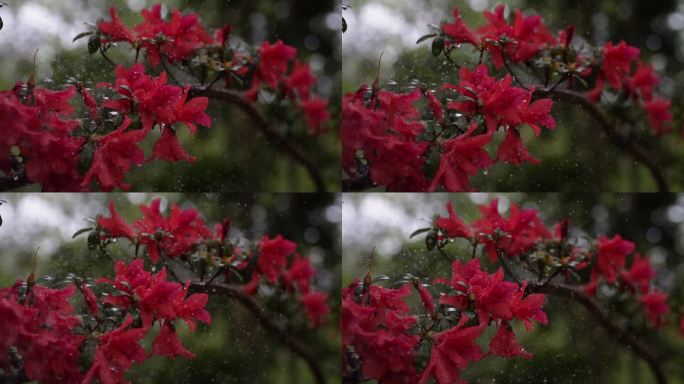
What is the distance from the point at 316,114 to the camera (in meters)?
1.86

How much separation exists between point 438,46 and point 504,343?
700mm

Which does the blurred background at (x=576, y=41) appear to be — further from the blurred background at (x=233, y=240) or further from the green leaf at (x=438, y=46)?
the blurred background at (x=233, y=240)

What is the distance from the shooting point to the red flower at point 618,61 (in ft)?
6.23

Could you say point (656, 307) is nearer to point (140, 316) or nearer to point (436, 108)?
point (436, 108)

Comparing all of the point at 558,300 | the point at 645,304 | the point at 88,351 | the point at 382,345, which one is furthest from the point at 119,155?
the point at 645,304

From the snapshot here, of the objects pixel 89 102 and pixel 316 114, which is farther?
pixel 316 114

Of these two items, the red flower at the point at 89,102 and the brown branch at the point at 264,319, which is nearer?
the red flower at the point at 89,102

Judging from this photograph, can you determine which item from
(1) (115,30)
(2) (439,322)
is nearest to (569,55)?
(2) (439,322)

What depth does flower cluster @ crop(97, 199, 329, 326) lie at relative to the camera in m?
1.78

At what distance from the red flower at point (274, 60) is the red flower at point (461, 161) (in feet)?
1.35

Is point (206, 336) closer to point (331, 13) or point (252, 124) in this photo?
point (252, 124)

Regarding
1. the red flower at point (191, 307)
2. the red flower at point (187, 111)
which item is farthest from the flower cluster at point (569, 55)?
the red flower at point (191, 307)

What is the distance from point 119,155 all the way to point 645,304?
1.28m

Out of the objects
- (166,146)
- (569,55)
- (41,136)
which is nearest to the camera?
(41,136)
